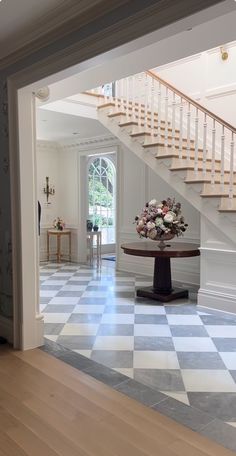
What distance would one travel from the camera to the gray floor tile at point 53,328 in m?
3.73

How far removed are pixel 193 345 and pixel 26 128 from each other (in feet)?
7.55

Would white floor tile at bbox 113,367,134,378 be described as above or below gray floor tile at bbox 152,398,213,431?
below

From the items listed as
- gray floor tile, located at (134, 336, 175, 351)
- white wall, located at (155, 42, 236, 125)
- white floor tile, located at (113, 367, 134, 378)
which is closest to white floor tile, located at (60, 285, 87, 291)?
gray floor tile, located at (134, 336, 175, 351)

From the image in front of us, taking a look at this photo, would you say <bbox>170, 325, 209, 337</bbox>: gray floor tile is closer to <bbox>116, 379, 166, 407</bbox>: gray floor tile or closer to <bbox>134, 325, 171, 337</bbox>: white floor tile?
<bbox>134, 325, 171, 337</bbox>: white floor tile

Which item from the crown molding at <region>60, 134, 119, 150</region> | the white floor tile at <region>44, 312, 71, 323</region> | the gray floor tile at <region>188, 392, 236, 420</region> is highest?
the crown molding at <region>60, 134, 119, 150</region>

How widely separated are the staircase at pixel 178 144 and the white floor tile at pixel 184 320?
0.94m

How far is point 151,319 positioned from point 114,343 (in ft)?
2.66

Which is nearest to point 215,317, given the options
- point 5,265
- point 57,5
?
point 5,265

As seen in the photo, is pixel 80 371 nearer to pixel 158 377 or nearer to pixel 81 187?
pixel 158 377

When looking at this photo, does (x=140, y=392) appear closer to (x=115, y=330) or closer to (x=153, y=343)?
(x=153, y=343)

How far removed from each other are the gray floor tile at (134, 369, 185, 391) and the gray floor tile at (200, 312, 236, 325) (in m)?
1.30

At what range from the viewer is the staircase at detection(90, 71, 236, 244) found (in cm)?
431

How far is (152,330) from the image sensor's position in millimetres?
3807

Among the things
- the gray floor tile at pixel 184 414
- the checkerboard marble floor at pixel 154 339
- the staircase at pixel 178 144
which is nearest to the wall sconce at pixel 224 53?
the staircase at pixel 178 144
